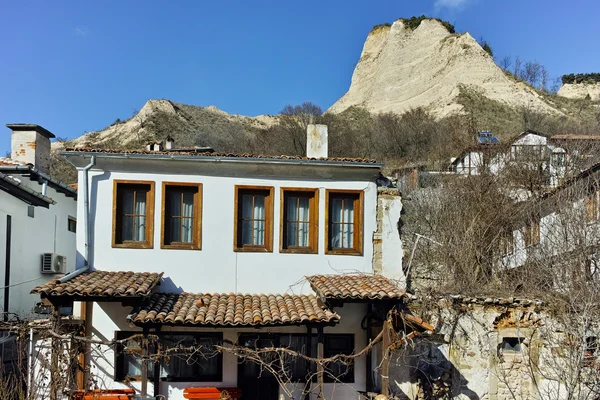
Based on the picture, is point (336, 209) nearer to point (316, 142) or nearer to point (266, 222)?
point (266, 222)

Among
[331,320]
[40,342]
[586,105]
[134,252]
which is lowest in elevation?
[40,342]

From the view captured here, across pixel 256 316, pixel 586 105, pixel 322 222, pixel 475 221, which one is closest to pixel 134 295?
pixel 256 316

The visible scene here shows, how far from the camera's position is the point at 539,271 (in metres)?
15.1

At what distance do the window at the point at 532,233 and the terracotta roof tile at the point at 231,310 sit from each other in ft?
32.9

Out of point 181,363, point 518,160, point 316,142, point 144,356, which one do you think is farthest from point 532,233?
point 144,356

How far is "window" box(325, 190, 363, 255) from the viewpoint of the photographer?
1245cm

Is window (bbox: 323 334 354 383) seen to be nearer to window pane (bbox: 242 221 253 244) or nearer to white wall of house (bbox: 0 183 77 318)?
window pane (bbox: 242 221 253 244)

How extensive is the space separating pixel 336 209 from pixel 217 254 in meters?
2.96

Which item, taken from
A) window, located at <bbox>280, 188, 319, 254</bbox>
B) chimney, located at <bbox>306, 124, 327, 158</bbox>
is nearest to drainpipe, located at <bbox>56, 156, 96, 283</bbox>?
window, located at <bbox>280, 188, 319, 254</bbox>

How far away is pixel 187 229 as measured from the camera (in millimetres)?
12203

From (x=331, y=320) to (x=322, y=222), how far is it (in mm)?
2730

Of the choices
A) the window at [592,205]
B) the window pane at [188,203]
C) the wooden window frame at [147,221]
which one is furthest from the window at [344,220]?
the window at [592,205]

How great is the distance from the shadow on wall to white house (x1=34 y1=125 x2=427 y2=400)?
0.55m

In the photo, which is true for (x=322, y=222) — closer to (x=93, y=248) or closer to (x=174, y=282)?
(x=174, y=282)
